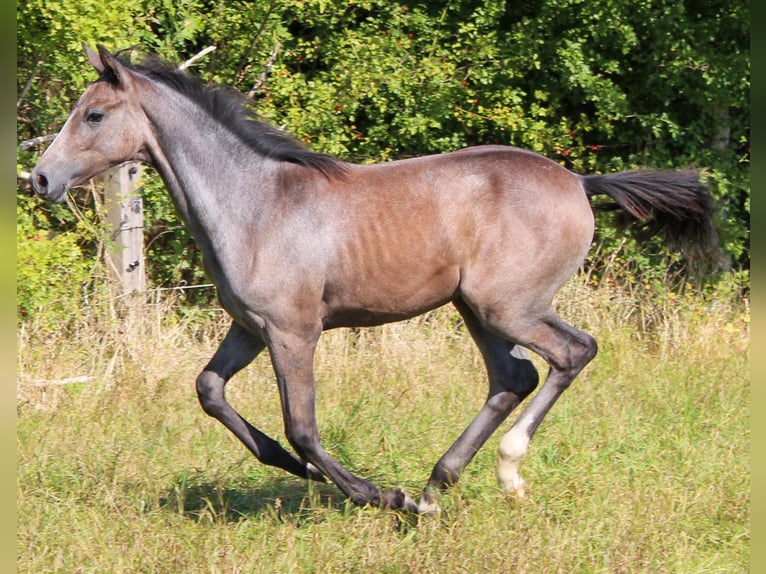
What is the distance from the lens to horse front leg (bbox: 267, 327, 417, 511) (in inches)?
194

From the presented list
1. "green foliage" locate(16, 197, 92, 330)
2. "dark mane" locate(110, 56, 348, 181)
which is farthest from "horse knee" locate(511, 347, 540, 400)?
"green foliage" locate(16, 197, 92, 330)

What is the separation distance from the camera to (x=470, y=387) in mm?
7176

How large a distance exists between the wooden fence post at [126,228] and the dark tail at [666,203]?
14.3 ft

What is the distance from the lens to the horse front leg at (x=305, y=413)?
4922mm

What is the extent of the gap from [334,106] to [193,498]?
4.62m

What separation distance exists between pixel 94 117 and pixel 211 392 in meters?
1.47

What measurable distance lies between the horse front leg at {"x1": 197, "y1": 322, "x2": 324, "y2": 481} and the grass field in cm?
24

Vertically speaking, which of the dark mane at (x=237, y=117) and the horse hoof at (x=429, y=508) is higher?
the dark mane at (x=237, y=117)

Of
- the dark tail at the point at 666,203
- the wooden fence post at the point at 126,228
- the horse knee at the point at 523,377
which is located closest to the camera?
the horse knee at the point at 523,377

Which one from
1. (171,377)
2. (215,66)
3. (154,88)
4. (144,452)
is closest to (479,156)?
(154,88)

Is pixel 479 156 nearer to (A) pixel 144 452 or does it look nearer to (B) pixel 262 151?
(B) pixel 262 151

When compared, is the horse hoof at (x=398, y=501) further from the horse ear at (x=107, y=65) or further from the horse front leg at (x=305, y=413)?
the horse ear at (x=107, y=65)

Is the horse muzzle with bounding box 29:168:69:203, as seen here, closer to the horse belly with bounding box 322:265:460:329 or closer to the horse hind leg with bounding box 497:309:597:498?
the horse belly with bounding box 322:265:460:329

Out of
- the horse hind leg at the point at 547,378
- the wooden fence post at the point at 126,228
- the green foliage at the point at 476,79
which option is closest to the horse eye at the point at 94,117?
the horse hind leg at the point at 547,378
